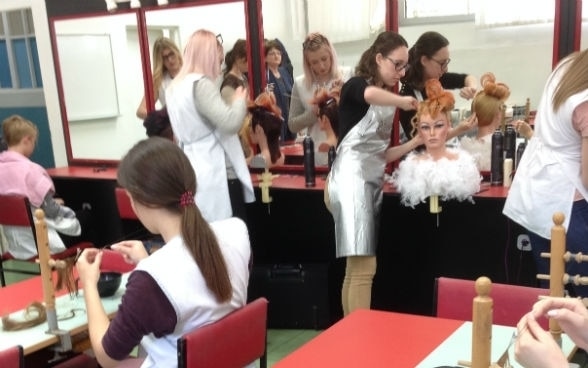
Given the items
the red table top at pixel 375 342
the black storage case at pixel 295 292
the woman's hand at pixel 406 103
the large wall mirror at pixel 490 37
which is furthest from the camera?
the black storage case at pixel 295 292

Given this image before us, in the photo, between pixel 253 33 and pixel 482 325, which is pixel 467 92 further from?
pixel 482 325

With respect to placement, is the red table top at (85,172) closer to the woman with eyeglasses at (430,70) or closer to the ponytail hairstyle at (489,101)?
the woman with eyeglasses at (430,70)

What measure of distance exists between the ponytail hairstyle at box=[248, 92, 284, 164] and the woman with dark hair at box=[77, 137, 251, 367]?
6.08 feet

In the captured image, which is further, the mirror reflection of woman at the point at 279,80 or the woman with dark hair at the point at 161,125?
the mirror reflection of woman at the point at 279,80

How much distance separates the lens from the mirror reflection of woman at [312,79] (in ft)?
10.5

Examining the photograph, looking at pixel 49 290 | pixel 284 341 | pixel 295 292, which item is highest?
pixel 49 290

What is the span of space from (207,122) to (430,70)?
1.10 meters

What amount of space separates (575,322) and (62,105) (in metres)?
4.02

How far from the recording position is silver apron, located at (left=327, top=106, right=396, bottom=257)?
257 cm

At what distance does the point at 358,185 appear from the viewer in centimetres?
258

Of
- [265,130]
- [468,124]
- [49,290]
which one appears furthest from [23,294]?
[468,124]

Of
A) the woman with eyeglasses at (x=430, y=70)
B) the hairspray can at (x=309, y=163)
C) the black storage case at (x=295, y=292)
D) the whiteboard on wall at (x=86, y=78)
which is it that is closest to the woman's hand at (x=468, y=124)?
the woman with eyeglasses at (x=430, y=70)

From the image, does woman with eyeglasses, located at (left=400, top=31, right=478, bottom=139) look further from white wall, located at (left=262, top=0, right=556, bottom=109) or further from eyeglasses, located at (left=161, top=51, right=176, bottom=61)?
eyeglasses, located at (left=161, top=51, right=176, bottom=61)

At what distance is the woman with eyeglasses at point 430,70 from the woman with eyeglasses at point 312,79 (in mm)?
348
